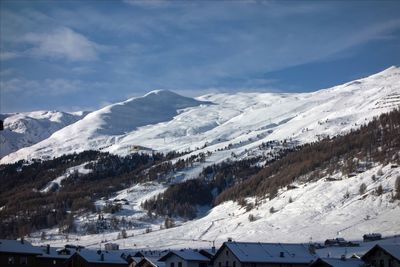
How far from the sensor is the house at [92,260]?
126438 millimetres

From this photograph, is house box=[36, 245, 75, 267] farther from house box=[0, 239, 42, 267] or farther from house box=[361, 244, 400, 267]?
house box=[361, 244, 400, 267]

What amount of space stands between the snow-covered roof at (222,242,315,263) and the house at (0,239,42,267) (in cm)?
3063

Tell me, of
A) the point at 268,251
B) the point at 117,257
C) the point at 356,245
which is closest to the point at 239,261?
the point at 268,251

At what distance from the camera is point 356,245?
548 ft

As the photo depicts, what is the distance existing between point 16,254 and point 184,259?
85.3 feet

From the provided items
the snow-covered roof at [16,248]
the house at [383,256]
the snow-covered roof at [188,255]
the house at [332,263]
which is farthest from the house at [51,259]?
the house at [383,256]

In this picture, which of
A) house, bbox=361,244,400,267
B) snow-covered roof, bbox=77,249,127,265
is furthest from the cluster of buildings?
snow-covered roof, bbox=77,249,127,265

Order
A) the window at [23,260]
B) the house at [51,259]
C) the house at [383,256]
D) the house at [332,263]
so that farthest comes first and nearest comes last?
1. the house at [51,259]
2. the window at [23,260]
3. the house at [383,256]
4. the house at [332,263]

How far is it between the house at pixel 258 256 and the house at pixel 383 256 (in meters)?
12.8

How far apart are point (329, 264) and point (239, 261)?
19026 mm

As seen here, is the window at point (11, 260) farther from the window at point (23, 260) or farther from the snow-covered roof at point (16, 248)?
the window at point (23, 260)

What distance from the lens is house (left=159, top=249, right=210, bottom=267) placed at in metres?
113

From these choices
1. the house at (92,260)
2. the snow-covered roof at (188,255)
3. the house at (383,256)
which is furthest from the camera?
the house at (92,260)

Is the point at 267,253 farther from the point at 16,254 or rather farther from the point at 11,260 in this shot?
the point at 11,260
